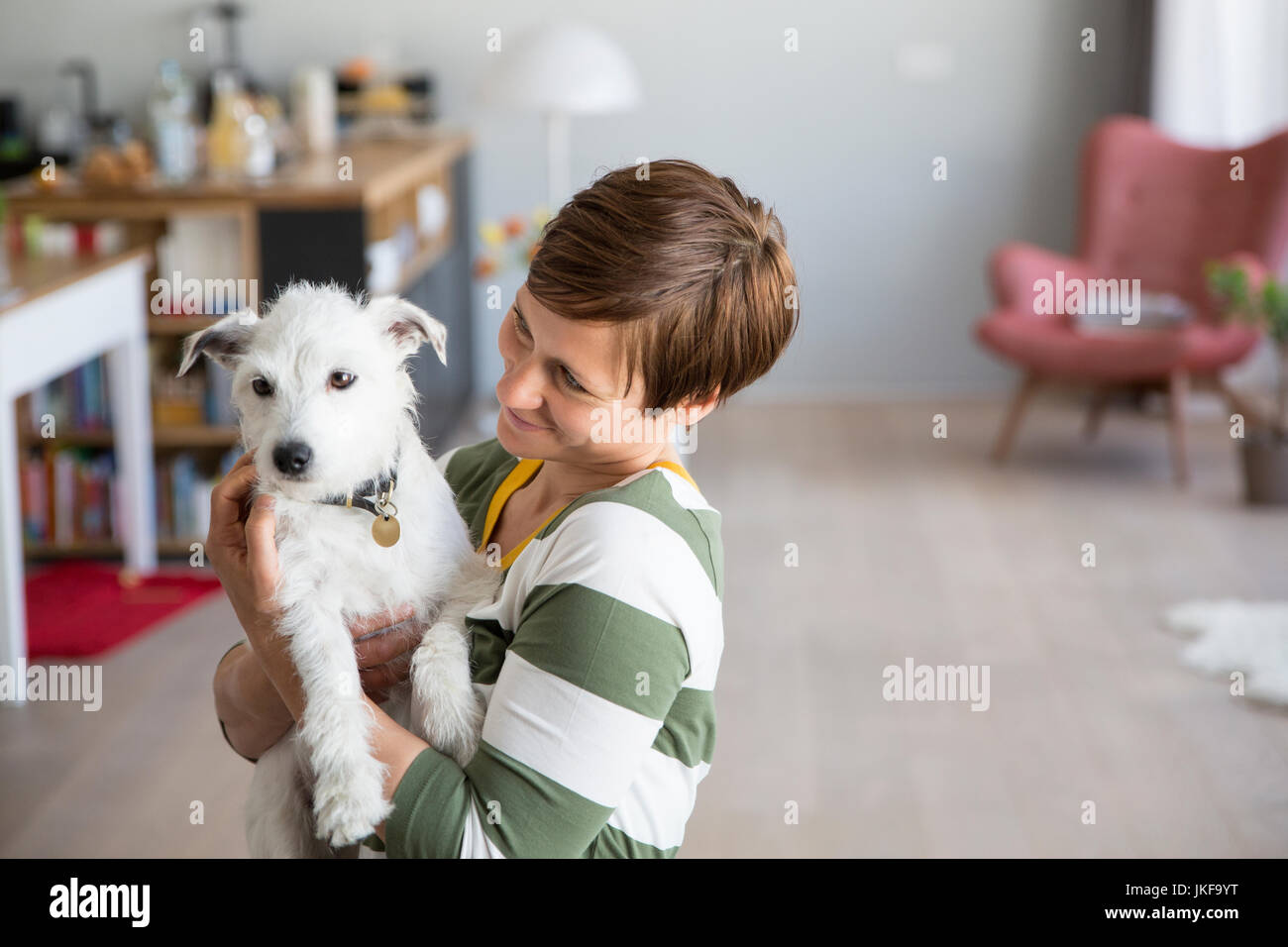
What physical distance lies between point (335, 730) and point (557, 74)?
13.0ft

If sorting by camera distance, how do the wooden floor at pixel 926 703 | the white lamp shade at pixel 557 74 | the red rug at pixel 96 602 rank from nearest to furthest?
the wooden floor at pixel 926 703 → the red rug at pixel 96 602 → the white lamp shade at pixel 557 74

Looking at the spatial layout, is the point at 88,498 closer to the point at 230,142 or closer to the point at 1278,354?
the point at 230,142

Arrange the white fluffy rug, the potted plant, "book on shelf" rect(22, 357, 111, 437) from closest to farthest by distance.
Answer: the white fluffy rug, "book on shelf" rect(22, 357, 111, 437), the potted plant

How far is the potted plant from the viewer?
4.27 m

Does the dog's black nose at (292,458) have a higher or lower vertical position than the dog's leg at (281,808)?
higher

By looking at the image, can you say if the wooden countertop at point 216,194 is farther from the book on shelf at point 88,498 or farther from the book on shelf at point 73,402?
the book on shelf at point 88,498

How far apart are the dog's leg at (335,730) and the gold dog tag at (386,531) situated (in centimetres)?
8

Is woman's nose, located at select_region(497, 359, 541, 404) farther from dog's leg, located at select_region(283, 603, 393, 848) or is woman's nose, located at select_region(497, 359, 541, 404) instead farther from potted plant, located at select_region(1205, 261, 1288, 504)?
potted plant, located at select_region(1205, 261, 1288, 504)

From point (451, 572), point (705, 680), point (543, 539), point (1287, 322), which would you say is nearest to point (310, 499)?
point (451, 572)

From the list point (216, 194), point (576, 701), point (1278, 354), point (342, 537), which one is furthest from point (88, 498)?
point (1278, 354)

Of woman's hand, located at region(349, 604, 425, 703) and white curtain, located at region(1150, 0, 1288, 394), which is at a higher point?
white curtain, located at region(1150, 0, 1288, 394)

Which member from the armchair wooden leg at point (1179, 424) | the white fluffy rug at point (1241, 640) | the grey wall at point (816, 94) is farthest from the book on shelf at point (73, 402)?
the armchair wooden leg at point (1179, 424)

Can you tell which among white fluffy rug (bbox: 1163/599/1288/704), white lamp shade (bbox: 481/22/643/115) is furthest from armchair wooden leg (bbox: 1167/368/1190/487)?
white lamp shade (bbox: 481/22/643/115)

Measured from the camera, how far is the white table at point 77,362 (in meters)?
2.93
